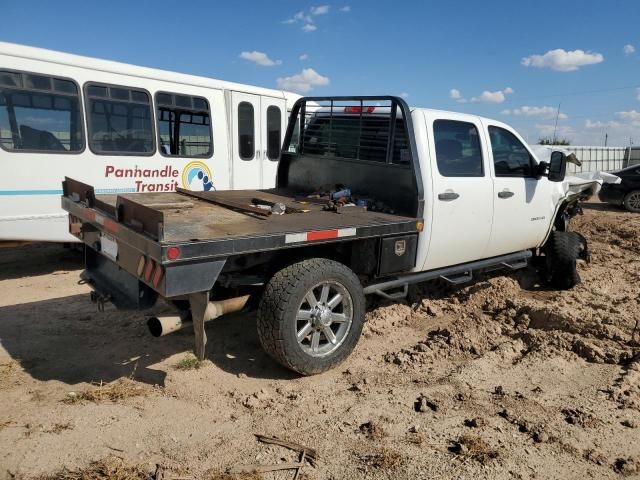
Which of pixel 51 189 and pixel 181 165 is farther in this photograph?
pixel 181 165

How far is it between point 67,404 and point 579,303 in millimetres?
4933

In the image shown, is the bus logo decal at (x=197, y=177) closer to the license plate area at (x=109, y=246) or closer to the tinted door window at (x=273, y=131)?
the tinted door window at (x=273, y=131)

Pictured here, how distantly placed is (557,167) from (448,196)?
5.16 ft

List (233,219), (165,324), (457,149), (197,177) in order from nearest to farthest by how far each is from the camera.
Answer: (165,324) → (233,219) → (457,149) → (197,177)

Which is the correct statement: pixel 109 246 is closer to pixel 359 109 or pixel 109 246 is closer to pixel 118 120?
pixel 359 109

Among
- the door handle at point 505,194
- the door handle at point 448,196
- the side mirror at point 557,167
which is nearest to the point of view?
the door handle at point 448,196

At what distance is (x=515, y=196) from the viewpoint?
17.7 ft

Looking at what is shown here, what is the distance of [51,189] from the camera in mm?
6352

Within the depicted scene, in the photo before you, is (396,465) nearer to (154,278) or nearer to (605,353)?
(154,278)

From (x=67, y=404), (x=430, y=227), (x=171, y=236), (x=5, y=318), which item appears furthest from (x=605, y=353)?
(x=5, y=318)

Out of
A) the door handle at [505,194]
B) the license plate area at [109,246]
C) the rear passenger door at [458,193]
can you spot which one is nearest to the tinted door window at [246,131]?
the rear passenger door at [458,193]

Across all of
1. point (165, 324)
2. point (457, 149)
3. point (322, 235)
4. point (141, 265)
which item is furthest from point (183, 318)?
point (457, 149)

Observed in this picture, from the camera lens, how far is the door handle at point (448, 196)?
15.0 ft

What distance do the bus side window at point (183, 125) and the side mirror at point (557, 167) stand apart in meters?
5.08
